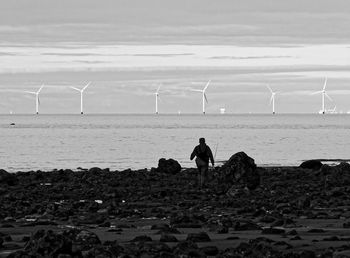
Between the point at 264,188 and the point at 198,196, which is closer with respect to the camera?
the point at 198,196

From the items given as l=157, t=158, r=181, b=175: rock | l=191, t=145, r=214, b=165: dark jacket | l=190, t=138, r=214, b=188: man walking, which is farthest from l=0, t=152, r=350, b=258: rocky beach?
l=191, t=145, r=214, b=165: dark jacket

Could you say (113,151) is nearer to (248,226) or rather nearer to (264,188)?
(264,188)

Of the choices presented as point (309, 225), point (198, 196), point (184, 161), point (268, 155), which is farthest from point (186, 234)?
point (268, 155)

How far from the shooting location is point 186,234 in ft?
76.1

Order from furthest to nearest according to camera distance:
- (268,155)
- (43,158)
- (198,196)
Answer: (268,155)
(43,158)
(198,196)

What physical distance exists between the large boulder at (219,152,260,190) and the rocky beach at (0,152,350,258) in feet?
0.13

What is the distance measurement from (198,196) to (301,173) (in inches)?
684

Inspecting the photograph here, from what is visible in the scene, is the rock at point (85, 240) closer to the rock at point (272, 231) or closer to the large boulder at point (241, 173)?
the rock at point (272, 231)

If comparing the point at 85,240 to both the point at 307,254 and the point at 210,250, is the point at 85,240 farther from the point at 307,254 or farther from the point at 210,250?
the point at 307,254

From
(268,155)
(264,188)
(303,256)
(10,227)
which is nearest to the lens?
(303,256)

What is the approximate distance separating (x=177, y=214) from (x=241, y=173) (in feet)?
36.8

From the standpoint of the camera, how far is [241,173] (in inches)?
1591

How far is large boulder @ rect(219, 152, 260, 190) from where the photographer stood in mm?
40406

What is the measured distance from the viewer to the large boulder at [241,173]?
133 ft
